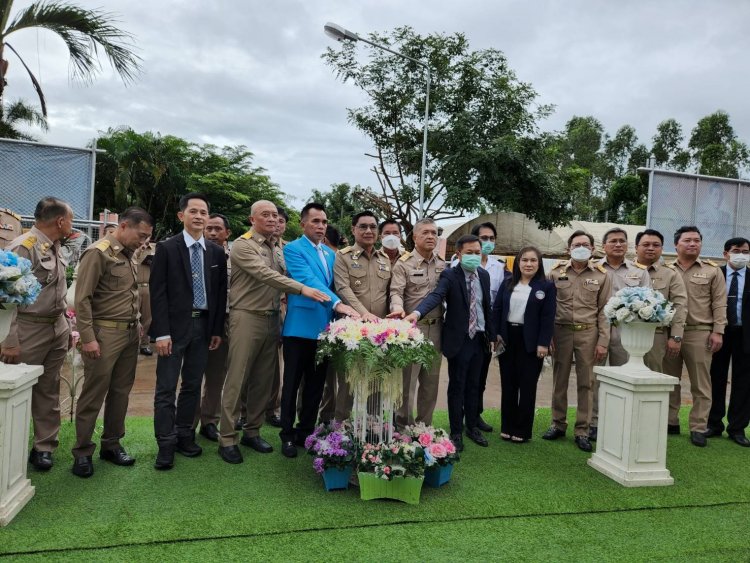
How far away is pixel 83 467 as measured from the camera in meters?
3.69

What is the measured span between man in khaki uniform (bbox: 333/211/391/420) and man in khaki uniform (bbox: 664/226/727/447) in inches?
108

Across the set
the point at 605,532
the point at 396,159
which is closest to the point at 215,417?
the point at 605,532

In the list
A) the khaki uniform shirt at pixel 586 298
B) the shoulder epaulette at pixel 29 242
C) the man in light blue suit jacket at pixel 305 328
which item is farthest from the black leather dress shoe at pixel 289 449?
the khaki uniform shirt at pixel 586 298

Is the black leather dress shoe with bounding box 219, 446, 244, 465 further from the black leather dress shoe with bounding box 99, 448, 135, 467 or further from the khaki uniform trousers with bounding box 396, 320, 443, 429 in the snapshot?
the khaki uniform trousers with bounding box 396, 320, 443, 429

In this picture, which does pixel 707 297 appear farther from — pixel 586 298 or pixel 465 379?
pixel 465 379

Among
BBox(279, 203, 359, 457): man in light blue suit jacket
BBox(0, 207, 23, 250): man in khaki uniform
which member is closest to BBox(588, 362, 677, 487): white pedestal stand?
BBox(279, 203, 359, 457): man in light blue suit jacket

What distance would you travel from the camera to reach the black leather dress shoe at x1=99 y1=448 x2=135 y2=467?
393cm

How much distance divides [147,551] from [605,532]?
7.95 ft

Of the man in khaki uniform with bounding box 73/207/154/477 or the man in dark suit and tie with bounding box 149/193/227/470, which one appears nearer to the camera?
the man in khaki uniform with bounding box 73/207/154/477

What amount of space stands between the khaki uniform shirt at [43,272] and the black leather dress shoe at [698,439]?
5.20m

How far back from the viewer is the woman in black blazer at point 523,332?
4.66 meters

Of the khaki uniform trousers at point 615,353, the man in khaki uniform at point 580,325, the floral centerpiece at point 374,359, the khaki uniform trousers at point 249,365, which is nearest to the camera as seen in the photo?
the floral centerpiece at point 374,359

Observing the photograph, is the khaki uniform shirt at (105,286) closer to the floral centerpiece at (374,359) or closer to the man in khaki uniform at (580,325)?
the floral centerpiece at (374,359)

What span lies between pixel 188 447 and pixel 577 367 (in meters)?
3.19
